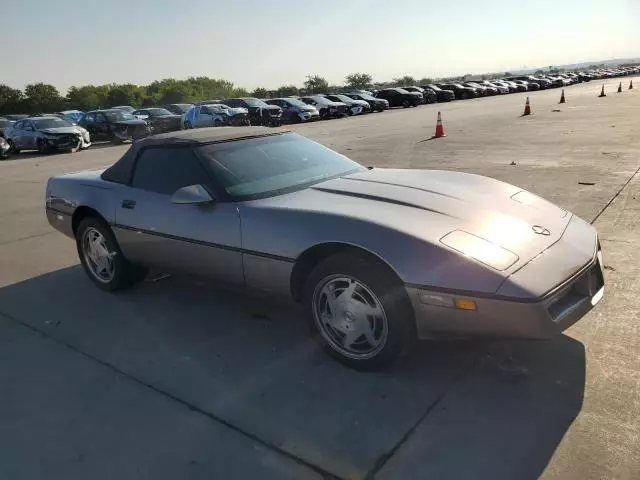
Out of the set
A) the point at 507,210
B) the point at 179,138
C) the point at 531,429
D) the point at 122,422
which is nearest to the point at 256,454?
the point at 122,422

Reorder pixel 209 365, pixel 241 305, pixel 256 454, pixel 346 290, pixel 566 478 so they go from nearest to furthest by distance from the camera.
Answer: pixel 566 478 < pixel 256 454 < pixel 346 290 < pixel 209 365 < pixel 241 305

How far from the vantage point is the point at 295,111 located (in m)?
28.0

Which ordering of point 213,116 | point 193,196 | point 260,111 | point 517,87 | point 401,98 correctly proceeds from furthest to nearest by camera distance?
point 517,87, point 401,98, point 260,111, point 213,116, point 193,196

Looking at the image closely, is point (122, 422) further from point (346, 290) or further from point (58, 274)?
point (58, 274)

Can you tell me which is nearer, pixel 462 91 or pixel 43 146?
pixel 43 146

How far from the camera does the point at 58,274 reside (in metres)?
4.98

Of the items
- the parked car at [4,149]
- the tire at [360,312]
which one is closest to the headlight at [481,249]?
the tire at [360,312]

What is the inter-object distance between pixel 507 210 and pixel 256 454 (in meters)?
2.03

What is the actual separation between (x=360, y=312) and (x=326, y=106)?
28633 mm

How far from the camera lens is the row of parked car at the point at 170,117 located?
19.1 metres

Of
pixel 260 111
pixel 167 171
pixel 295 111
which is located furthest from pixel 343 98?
pixel 167 171

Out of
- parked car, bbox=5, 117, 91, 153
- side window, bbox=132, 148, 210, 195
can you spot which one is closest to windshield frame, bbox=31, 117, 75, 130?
parked car, bbox=5, 117, 91, 153

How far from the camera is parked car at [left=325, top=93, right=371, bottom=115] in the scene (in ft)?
105

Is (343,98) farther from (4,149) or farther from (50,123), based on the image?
(4,149)
